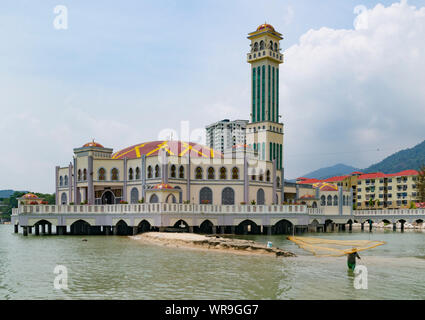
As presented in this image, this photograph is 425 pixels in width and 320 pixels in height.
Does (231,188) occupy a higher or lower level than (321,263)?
higher

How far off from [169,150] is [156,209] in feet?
41.8

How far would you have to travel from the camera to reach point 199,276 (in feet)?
80.5

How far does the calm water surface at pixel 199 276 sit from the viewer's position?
20.5 meters

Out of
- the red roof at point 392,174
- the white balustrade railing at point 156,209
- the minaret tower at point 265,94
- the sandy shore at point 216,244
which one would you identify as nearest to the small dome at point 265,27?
the minaret tower at point 265,94

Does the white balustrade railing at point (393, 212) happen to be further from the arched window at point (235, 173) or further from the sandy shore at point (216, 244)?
the sandy shore at point (216, 244)

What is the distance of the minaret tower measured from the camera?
79812 mm

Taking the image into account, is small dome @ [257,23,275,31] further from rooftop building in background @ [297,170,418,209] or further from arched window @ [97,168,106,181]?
rooftop building in background @ [297,170,418,209]

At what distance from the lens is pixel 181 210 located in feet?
174

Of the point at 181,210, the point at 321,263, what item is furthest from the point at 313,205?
the point at 321,263

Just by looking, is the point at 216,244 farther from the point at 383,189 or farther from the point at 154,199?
the point at 383,189

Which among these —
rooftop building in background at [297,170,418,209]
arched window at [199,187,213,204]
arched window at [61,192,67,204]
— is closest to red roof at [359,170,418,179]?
rooftop building in background at [297,170,418,209]
